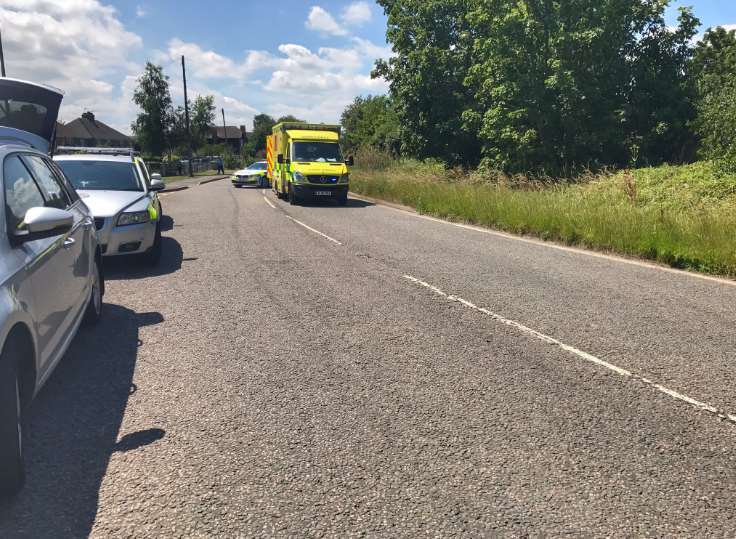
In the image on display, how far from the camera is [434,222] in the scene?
1565cm

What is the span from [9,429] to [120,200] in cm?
648

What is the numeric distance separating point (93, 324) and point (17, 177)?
7.08 feet

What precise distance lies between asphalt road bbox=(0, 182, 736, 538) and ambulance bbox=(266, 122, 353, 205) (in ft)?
45.6

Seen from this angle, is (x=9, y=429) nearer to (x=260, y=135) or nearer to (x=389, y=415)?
(x=389, y=415)

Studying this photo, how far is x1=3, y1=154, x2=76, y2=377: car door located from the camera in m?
3.13

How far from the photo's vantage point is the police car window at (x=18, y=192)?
10.6ft

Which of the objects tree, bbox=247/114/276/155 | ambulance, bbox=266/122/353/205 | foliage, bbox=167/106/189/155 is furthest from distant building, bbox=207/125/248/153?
ambulance, bbox=266/122/353/205

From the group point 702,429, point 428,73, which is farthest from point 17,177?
point 428,73

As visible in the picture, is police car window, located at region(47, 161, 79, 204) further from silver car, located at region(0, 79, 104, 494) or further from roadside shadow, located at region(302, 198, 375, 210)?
Answer: roadside shadow, located at region(302, 198, 375, 210)

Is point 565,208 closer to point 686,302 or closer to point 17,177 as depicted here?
point 686,302

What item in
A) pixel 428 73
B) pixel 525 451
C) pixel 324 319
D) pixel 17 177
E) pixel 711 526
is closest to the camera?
pixel 711 526

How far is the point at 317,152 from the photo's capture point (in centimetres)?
2222

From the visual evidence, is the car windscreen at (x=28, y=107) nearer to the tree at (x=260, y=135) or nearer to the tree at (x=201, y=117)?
the tree at (x=201, y=117)

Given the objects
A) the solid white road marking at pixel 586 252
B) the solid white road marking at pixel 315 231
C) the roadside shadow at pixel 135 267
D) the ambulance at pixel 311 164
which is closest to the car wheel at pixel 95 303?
the roadside shadow at pixel 135 267
